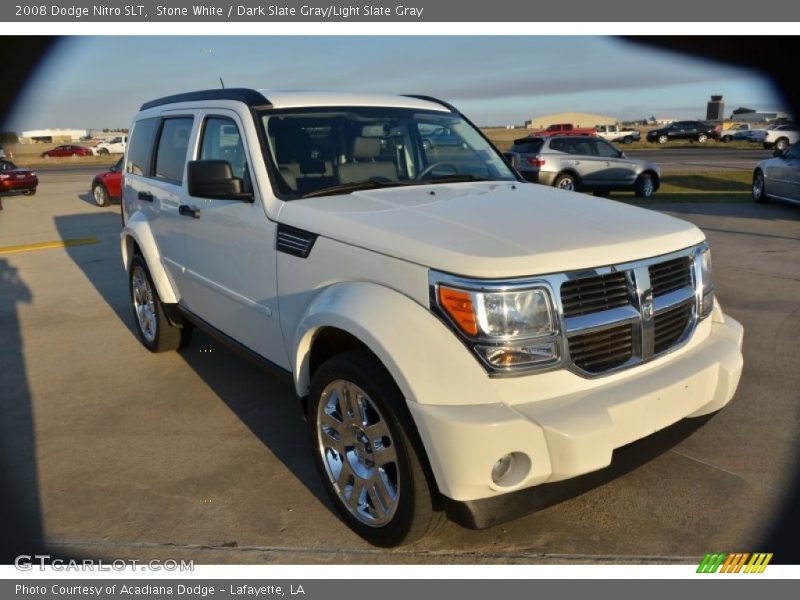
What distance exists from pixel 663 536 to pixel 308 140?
9.06 feet

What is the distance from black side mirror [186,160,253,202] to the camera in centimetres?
340

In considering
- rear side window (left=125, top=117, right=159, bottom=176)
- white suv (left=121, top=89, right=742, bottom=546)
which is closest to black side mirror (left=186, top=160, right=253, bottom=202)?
white suv (left=121, top=89, right=742, bottom=546)

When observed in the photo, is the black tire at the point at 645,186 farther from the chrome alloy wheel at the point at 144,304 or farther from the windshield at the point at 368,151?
the chrome alloy wheel at the point at 144,304

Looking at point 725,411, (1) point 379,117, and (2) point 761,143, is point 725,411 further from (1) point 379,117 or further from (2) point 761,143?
(2) point 761,143

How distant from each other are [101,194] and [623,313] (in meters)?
17.8

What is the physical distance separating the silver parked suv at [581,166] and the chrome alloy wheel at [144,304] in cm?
1162

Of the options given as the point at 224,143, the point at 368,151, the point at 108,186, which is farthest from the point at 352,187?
the point at 108,186

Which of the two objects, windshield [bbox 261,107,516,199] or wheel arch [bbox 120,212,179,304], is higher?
windshield [bbox 261,107,516,199]

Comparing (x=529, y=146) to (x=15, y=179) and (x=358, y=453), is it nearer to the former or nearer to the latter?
(x=358, y=453)

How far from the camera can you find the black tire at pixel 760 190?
13.9 metres

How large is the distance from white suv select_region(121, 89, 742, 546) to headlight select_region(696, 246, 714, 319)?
0.01 m

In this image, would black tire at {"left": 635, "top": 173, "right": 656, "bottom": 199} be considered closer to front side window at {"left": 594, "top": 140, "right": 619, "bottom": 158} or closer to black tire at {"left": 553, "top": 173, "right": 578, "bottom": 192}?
front side window at {"left": 594, "top": 140, "right": 619, "bottom": 158}

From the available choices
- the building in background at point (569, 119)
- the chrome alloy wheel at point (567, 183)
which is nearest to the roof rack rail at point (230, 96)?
the chrome alloy wheel at point (567, 183)

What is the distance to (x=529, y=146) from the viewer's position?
16.2 meters
